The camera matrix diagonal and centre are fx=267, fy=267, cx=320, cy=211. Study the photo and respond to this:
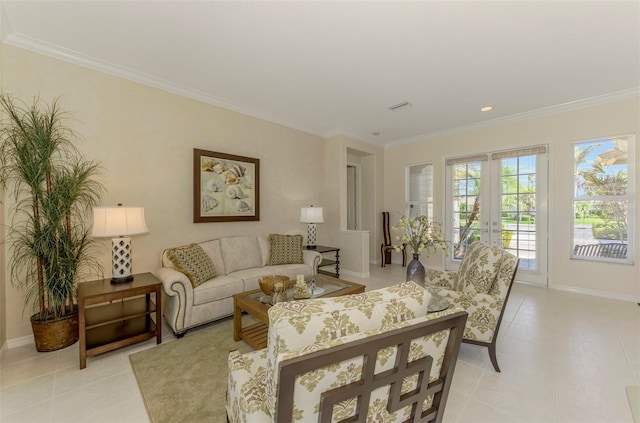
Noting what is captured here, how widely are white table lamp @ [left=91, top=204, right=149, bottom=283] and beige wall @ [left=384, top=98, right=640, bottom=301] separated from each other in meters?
5.37

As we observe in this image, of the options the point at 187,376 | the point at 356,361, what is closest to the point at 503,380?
the point at 356,361

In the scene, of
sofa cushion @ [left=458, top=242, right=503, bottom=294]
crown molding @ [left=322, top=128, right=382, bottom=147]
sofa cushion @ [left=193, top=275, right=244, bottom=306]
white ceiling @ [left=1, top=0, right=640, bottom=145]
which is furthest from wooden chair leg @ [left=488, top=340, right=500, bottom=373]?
crown molding @ [left=322, top=128, right=382, bottom=147]

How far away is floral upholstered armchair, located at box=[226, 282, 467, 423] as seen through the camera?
850mm

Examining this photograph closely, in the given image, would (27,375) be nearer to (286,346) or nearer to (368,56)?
(286,346)

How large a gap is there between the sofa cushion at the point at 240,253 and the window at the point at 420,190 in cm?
369

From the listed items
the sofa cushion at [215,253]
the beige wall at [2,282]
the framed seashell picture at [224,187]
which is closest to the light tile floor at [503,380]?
the beige wall at [2,282]

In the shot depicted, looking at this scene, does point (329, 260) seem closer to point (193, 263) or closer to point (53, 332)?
point (193, 263)

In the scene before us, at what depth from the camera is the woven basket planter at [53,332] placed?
92.6 inches

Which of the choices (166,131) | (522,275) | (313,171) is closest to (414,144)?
(313,171)

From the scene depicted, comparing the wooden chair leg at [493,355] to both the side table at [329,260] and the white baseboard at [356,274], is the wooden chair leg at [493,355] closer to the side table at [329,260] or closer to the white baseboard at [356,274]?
the side table at [329,260]

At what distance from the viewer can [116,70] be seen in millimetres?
2957

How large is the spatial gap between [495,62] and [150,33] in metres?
3.44

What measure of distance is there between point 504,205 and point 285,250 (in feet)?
13.0

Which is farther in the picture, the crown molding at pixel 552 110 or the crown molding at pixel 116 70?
the crown molding at pixel 552 110
